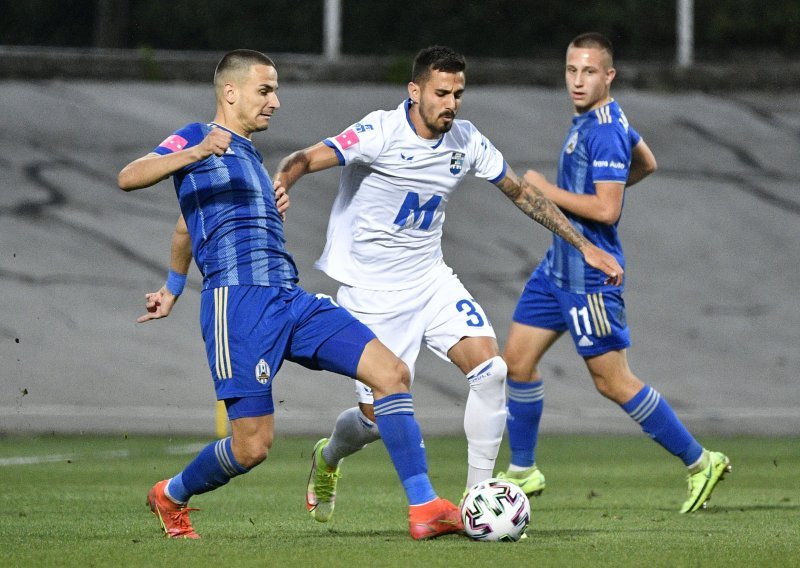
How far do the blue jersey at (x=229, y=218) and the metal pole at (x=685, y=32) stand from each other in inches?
519

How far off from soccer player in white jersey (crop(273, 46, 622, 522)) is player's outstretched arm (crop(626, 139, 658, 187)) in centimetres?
119

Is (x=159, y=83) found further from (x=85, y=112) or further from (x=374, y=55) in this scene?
(x=374, y=55)

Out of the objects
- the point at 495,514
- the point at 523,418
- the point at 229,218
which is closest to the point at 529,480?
the point at 523,418

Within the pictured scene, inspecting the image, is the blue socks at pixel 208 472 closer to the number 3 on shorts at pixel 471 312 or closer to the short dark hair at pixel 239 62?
the number 3 on shorts at pixel 471 312

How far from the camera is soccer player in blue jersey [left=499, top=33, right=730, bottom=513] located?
8.17 metres

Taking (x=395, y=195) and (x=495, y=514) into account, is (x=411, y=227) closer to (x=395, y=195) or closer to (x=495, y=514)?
(x=395, y=195)

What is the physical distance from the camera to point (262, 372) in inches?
248

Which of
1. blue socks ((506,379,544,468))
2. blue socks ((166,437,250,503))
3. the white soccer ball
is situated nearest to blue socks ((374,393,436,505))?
the white soccer ball

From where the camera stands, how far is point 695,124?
62.0ft

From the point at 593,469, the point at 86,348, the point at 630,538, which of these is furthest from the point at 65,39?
the point at 630,538

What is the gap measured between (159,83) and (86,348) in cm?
577

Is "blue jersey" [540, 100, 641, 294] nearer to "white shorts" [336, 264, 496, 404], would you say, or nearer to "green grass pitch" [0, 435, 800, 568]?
"white shorts" [336, 264, 496, 404]

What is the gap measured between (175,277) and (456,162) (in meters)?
1.52

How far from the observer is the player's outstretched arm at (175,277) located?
6.64 m
